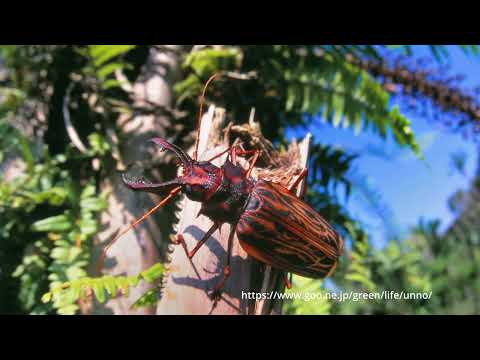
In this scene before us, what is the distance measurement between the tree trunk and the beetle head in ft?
1.99

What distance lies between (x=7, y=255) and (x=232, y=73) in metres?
1.42

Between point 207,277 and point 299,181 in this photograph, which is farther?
point 299,181

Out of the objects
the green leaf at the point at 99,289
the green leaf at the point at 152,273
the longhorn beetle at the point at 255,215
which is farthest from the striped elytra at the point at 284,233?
the green leaf at the point at 99,289

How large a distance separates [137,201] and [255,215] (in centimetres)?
83

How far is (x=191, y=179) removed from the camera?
5.24 ft

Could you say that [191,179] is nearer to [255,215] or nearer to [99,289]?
[255,215]

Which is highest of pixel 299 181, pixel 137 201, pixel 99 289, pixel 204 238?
pixel 299 181

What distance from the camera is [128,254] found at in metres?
2.10

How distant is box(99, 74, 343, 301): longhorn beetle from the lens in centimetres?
156

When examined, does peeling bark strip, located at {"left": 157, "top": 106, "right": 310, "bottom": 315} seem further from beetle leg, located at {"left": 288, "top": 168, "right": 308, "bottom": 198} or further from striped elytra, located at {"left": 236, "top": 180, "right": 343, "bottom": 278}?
beetle leg, located at {"left": 288, "top": 168, "right": 308, "bottom": 198}

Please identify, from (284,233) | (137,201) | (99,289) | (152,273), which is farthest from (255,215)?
(137,201)

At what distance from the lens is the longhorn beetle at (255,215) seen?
1.56 metres
